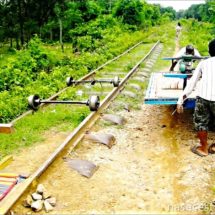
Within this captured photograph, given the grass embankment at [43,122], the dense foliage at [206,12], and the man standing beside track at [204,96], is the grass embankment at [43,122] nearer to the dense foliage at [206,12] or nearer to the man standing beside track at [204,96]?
the man standing beside track at [204,96]

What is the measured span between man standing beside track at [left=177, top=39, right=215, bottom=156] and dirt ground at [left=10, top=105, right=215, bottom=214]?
27 centimetres

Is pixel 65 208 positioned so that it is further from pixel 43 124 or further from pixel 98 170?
pixel 43 124

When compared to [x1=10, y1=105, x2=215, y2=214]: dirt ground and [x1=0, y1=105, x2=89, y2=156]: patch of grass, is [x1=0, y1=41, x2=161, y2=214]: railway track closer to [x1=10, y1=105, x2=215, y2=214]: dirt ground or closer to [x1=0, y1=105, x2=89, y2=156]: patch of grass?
[x1=10, y1=105, x2=215, y2=214]: dirt ground

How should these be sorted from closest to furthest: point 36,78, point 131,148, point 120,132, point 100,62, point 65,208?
point 65,208, point 131,148, point 120,132, point 36,78, point 100,62

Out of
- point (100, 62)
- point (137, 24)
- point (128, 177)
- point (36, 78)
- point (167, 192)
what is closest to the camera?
point (167, 192)

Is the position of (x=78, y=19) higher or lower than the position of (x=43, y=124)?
higher

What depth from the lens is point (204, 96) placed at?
6125mm

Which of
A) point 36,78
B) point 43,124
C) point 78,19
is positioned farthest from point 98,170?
point 78,19

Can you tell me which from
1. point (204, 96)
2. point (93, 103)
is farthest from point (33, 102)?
point (204, 96)

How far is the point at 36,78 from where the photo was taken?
1315cm

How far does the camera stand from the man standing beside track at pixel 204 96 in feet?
20.0

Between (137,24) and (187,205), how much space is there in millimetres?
35541

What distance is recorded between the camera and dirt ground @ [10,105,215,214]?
4750mm

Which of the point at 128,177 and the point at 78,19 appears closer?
the point at 128,177
